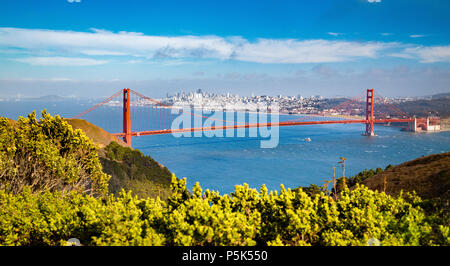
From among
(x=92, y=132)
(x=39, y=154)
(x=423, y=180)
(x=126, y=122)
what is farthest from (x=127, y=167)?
(x=423, y=180)

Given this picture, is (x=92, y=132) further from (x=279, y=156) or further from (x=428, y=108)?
(x=428, y=108)

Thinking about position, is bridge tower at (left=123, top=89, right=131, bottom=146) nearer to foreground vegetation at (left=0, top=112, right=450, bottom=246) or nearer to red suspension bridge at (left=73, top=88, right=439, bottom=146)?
red suspension bridge at (left=73, top=88, right=439, bottom=146)

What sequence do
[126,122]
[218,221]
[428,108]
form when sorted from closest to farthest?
[218,221]
[126,122]
[428,108]

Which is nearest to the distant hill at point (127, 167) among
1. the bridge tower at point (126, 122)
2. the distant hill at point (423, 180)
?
the bridge tower at point (126, 122)

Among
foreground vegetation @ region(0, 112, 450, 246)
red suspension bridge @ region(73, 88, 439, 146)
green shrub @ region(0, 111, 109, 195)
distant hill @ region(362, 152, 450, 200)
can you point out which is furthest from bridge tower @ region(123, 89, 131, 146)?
foreground vegetation @ region(0, 112, 450, 246)

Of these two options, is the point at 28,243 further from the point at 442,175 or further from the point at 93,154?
the point at 442,175

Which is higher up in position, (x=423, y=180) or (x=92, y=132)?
(x=92, y=132)

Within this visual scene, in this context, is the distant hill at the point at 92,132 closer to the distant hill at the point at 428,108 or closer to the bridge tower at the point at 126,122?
the bridge tower at the point at 126,122
